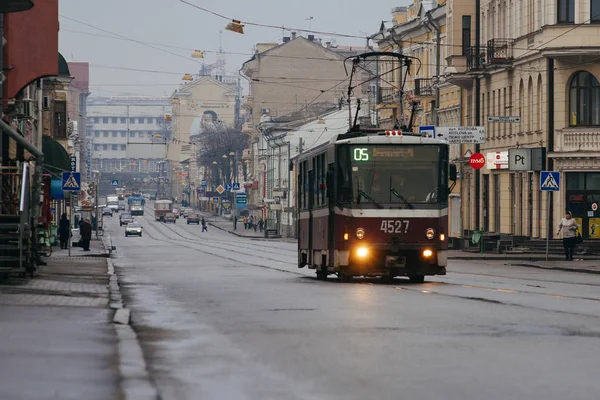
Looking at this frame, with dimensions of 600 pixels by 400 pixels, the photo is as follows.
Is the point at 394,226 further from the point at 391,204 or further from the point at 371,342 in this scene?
the point at 371,342

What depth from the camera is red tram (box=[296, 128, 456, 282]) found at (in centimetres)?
2730

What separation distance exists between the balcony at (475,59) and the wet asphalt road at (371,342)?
4085cm

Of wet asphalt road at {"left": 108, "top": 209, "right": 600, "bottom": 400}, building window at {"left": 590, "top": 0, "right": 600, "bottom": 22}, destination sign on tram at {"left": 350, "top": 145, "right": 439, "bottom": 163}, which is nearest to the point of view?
wet asphalt road at {"left": 108, "top": 209, "right": 600, "bottom": 400}

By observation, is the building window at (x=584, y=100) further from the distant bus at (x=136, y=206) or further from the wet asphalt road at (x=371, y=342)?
the distant bus at (x=136, y=206)

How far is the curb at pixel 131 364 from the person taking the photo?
10.1m

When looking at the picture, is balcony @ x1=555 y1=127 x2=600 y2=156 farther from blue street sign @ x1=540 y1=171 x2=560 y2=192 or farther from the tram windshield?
the tram windshield

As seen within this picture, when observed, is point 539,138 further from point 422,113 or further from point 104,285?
point 104,285

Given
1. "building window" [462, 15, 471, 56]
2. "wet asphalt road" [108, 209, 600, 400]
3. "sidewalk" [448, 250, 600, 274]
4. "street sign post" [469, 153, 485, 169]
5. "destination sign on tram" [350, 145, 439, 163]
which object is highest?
"building window" [462, 15, 471, 56]

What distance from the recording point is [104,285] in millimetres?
27469

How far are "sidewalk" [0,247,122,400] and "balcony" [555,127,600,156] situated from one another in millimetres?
34698

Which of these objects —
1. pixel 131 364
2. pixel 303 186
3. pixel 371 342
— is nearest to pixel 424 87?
pixel 303 186

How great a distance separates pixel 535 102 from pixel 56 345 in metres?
47.3

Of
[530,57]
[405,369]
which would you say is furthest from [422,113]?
[405,369]

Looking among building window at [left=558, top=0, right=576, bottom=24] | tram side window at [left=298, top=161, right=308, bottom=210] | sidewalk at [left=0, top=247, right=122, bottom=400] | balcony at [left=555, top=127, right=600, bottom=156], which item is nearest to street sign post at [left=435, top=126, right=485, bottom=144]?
balcony at [left=555, top=127, right=600, bottom=156]
